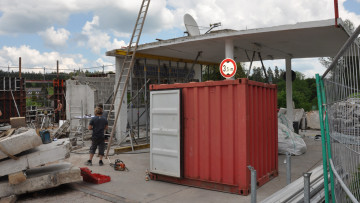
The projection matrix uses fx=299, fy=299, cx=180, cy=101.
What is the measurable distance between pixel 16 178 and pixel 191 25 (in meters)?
8.86

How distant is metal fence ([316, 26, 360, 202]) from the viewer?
7.97 feet

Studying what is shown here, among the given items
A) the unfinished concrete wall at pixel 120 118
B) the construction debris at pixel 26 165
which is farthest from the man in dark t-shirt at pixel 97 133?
the unfinished concrete wall at pixel 120 118

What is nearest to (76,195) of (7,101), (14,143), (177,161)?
(14,143)

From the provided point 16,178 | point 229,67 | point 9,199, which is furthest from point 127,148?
point 9,199

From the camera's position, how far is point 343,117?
3.07 m

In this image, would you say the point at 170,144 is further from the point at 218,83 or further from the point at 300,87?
the point at 300,87

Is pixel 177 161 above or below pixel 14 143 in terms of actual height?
below

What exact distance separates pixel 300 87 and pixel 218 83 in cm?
2796

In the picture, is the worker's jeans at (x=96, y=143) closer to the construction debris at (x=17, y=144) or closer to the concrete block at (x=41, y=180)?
the concrete block at (x=41, y=180)

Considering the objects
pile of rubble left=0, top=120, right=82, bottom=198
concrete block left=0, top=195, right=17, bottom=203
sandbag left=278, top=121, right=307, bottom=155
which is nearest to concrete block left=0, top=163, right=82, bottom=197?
pile of rubble left=0, top=120, right=82, bottom=198

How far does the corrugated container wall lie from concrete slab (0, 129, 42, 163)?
111 inches

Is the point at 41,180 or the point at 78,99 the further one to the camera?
the point at 78,99

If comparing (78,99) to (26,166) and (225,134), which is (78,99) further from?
(225,134)

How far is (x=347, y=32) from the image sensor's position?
8664mm
